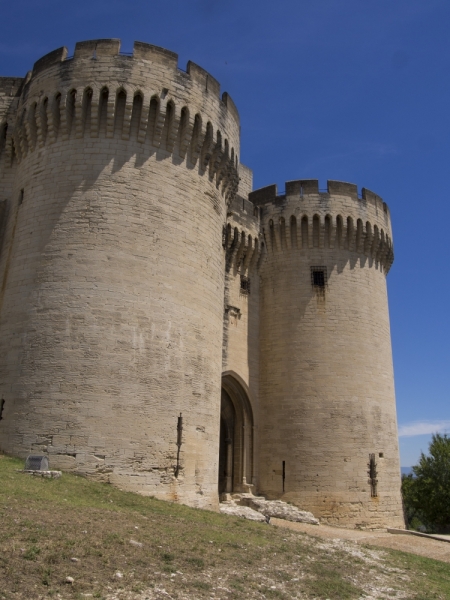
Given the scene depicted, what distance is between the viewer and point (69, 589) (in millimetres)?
5180

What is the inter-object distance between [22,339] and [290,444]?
9.32 meters

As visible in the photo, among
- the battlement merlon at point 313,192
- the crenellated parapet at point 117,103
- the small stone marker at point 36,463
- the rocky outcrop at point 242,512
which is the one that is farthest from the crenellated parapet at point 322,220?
the small stone marker at point 36,463

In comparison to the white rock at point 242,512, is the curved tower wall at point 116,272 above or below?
above

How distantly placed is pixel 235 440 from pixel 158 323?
23.7 ft

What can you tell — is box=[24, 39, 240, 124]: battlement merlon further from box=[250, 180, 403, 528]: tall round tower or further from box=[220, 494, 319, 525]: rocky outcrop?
box=[220, 494, 319, 525]: rocky outcrop

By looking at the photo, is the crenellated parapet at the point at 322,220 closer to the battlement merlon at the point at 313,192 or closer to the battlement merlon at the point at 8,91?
the battlement merlon at the point at 313,192

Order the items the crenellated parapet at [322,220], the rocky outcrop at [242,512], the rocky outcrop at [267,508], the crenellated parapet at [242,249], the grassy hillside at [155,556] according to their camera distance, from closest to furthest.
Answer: the grassy hillside at [155,556] < the rocky outcrop at [242,512] < the rocky outcrop at [267,508] < the crenellated parapet at [242,249] < the crenellated parapet at [322,220]

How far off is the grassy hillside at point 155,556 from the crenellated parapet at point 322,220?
1128 centimetres

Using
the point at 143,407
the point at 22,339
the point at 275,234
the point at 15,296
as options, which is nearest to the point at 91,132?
the point at 15,296

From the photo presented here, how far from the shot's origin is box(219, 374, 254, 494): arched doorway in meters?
17.1

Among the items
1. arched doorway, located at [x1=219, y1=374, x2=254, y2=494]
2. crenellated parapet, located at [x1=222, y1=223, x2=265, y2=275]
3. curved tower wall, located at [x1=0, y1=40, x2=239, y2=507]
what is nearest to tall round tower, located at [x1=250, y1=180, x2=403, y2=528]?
arched doorway, located at [x1=219, y1=374, x2=254, y2=494]

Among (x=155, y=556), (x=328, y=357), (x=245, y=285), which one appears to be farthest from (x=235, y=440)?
(x=155, y=556)

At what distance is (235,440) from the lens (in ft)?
58.2

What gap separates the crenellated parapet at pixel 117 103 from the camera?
42.3ft
